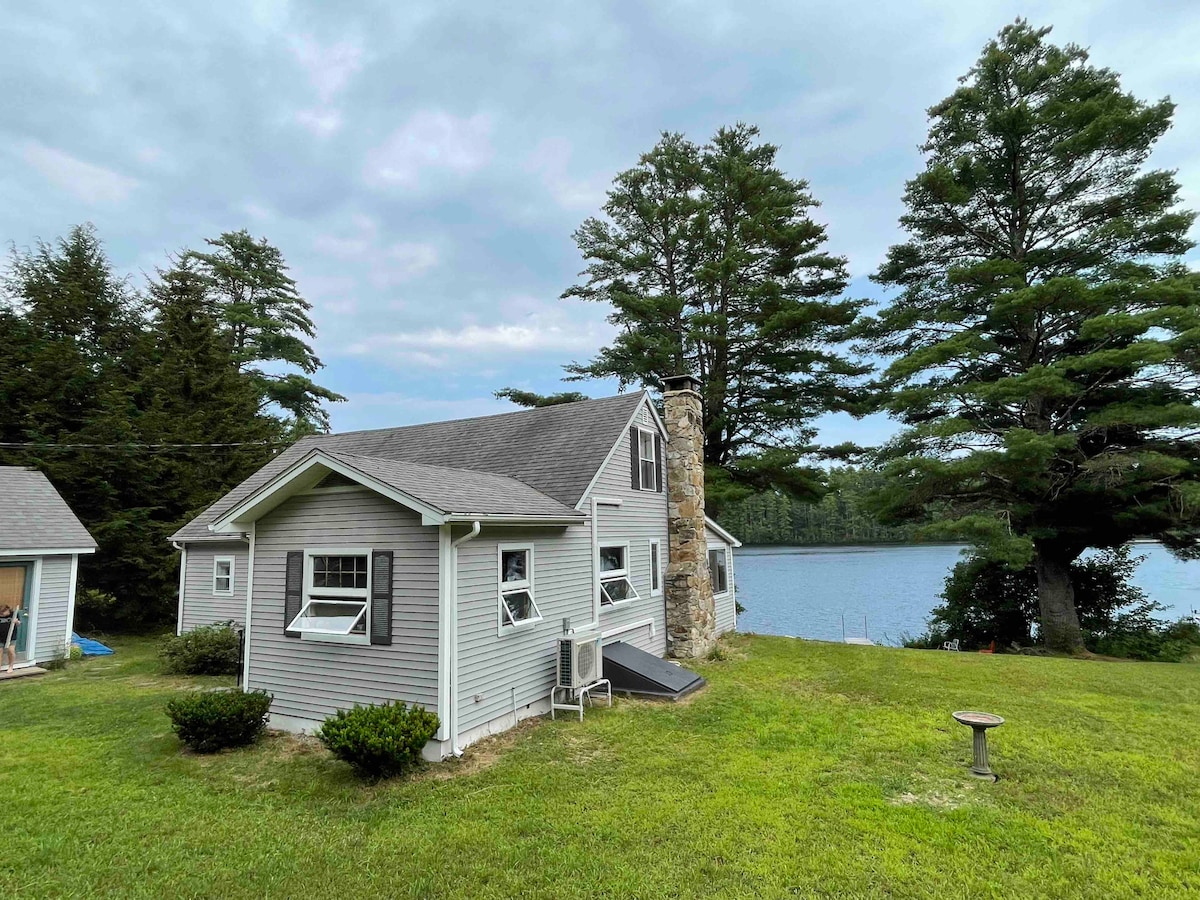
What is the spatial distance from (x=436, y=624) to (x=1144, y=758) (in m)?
8.18

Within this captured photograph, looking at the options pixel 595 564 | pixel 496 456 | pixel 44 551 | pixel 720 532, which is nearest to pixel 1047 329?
pixel 720 532

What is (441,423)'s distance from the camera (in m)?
14.7

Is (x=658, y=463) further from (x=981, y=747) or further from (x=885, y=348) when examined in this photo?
(x=885, y=348)

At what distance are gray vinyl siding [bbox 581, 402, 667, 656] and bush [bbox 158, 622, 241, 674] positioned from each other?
25.7 ft

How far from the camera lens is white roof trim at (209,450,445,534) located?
6359 millimetres

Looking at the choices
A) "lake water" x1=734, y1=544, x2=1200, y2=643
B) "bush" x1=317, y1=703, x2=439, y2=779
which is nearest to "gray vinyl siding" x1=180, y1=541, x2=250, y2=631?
"bush" x1=317, y1=703, x2=439, y2=779

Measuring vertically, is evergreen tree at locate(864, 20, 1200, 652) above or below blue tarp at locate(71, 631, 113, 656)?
above

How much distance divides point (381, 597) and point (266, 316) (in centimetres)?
2573

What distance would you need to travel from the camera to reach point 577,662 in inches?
325

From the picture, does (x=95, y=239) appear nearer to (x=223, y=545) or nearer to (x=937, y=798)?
(x=223, y=545)

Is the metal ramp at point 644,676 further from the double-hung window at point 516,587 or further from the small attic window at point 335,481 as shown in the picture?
the small attic window at point 335,481

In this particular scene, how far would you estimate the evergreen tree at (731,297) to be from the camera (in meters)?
19.3

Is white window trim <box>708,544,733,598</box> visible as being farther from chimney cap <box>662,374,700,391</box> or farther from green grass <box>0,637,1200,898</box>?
green grass <box>0,637,1200,898</box>

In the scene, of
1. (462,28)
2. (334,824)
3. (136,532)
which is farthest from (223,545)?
(462,28)
